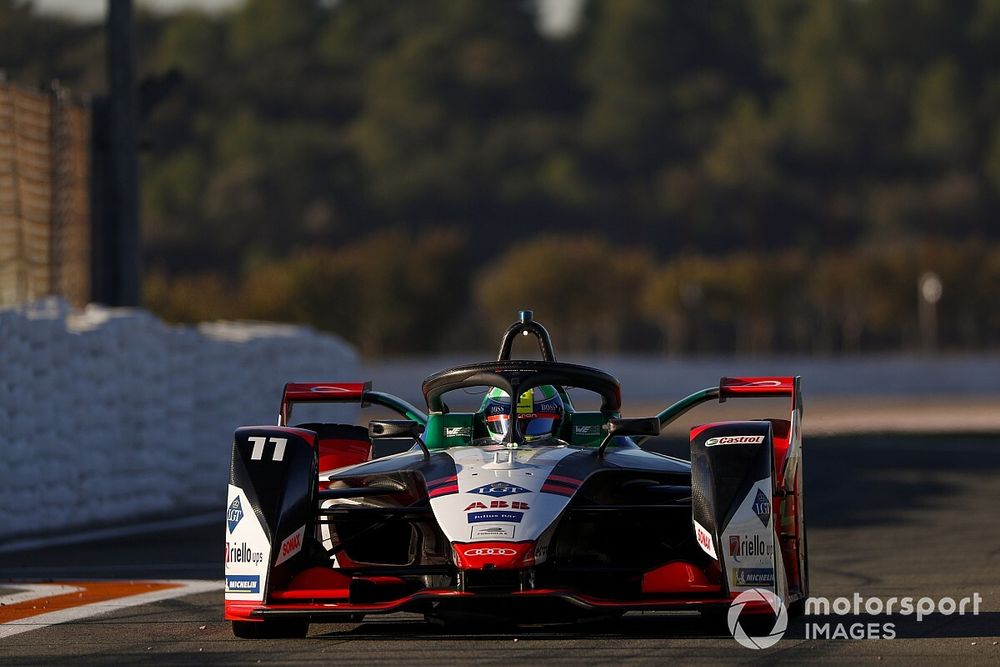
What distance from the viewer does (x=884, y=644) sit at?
7.96 m

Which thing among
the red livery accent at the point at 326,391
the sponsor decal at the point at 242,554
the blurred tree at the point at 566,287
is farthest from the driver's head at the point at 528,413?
the blurred tree at the point at 566,287

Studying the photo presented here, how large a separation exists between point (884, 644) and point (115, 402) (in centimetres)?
923

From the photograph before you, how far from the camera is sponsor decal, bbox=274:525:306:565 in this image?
8156 mm

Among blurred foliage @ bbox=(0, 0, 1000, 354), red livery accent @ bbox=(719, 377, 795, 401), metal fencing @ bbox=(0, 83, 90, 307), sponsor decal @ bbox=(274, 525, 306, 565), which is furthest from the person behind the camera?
blurred foliage @ bbox=(0, 0, 1000, 354)

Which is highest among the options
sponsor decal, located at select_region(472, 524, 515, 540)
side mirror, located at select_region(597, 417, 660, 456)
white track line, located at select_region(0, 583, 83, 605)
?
side mirror, located at select_region(597, 417, 660, 456)

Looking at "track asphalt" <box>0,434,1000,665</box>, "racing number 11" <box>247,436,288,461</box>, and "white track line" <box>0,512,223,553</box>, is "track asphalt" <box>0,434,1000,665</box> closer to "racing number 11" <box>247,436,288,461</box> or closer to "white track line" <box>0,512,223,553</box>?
"white track line" <box>0,512,223,553</box>

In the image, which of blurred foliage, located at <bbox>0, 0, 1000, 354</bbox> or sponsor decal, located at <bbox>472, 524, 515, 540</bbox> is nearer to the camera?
sponsor decal, located at <bbox>472, 524, 515, 540</bbox>

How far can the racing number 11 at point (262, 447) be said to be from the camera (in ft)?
28.0

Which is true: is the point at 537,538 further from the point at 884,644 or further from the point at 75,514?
the point at 75,514

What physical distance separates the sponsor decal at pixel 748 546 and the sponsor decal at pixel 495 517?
92 cm

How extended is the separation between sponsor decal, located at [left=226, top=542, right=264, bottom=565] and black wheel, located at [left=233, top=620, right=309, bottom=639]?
291 millimetres

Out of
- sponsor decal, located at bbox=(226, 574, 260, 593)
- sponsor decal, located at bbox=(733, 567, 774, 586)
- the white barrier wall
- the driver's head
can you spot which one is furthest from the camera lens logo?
the white barrier wall

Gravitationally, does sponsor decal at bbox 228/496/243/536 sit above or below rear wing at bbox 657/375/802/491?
below

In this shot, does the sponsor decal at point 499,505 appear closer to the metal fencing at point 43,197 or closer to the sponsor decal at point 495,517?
the sponsor decal at point 495,517
